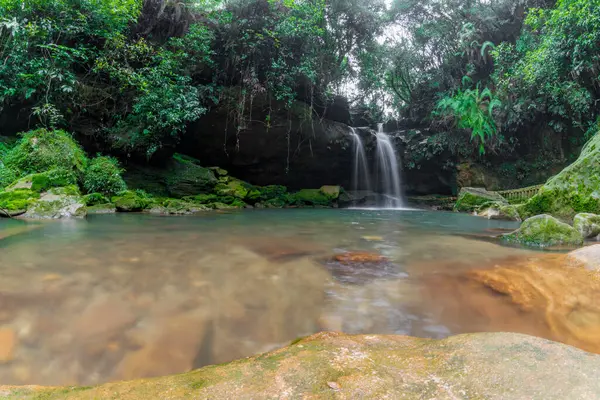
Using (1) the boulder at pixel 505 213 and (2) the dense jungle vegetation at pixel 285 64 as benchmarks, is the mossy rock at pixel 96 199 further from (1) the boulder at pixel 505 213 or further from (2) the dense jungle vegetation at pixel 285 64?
(1) the boulder at pixel 505 213

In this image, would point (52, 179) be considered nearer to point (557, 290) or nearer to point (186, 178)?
point (186, 178)

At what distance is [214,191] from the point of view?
1266 cm

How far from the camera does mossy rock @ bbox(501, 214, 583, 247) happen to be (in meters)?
4.32

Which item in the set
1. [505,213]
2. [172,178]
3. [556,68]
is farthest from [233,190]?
[556,68]

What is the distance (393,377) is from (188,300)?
1.55 metres

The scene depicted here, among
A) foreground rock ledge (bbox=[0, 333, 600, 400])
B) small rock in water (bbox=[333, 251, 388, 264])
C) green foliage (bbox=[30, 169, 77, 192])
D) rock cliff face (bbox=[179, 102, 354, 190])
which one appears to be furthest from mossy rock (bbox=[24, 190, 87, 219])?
rock cliff face (bbox=[179, 102, 354, 190])

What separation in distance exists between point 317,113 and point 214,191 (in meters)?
6.29

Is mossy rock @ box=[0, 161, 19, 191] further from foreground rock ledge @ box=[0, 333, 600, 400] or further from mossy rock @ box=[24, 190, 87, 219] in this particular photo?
foreground rock ledge @ box=[0, 333, 600, 400]

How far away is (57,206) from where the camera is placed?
6.85 m

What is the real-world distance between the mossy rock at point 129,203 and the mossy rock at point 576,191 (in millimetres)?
9837

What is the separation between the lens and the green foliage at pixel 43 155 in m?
8.14

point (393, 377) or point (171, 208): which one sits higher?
point (393, 377)

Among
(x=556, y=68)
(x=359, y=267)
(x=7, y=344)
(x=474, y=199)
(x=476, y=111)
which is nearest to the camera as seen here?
(x=7, y=344)

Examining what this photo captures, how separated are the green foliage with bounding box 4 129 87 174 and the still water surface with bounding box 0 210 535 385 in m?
4.85
